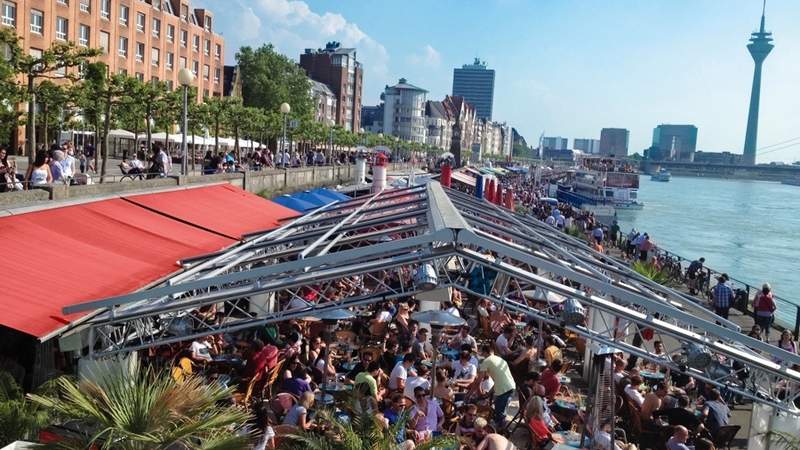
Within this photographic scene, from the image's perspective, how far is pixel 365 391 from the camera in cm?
1027

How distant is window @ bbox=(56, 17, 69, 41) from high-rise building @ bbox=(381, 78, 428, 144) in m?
109

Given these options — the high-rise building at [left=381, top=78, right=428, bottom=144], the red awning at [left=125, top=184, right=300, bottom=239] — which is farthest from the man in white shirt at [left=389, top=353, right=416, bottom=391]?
the high-rise building at [left=381, top=78, right=428, bottom=144]

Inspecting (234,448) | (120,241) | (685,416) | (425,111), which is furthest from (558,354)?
(425,111)

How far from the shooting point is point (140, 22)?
6100cm

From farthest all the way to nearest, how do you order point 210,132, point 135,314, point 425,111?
point 425,111 → point 210,132 → point 135,314

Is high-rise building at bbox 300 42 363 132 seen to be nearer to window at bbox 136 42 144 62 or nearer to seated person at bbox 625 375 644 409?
window at bbox 136 42 144 62

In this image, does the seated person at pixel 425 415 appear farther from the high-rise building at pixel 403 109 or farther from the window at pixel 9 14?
the high-rise building at pixel 403 109

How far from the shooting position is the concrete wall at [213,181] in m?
12.5

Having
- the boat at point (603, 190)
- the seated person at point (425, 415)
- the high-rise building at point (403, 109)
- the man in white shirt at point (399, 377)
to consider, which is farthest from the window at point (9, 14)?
the high-rise building at point (403, 109)

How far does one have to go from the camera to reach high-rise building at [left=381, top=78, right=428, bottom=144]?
15762 cm

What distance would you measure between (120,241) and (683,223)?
86034 millimetres

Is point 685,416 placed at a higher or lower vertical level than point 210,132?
lower

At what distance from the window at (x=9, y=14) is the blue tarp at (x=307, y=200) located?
2786 centimetres

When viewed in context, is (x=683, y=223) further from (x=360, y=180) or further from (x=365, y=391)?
(x=365, y=391)
